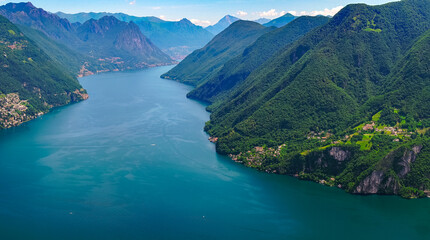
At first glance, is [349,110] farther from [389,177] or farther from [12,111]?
[12,111]

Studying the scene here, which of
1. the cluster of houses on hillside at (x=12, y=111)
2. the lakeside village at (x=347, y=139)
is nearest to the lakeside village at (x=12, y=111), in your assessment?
the cluster of houses on hillside at (x=12, y=111)

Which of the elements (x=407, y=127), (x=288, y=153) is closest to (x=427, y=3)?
(x=407, y=127)

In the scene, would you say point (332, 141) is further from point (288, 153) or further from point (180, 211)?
point (180, 211)

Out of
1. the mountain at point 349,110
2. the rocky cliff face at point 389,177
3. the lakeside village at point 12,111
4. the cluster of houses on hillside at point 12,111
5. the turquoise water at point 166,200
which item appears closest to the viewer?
the turquoise water at point 166,200

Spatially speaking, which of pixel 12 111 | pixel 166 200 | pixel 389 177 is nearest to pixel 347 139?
pixel 389 177

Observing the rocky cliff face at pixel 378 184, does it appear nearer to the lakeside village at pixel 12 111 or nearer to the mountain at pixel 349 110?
the mountain at pixel 349 110

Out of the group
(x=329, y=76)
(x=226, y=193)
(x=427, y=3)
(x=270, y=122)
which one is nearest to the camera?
(x=226, y=193)
